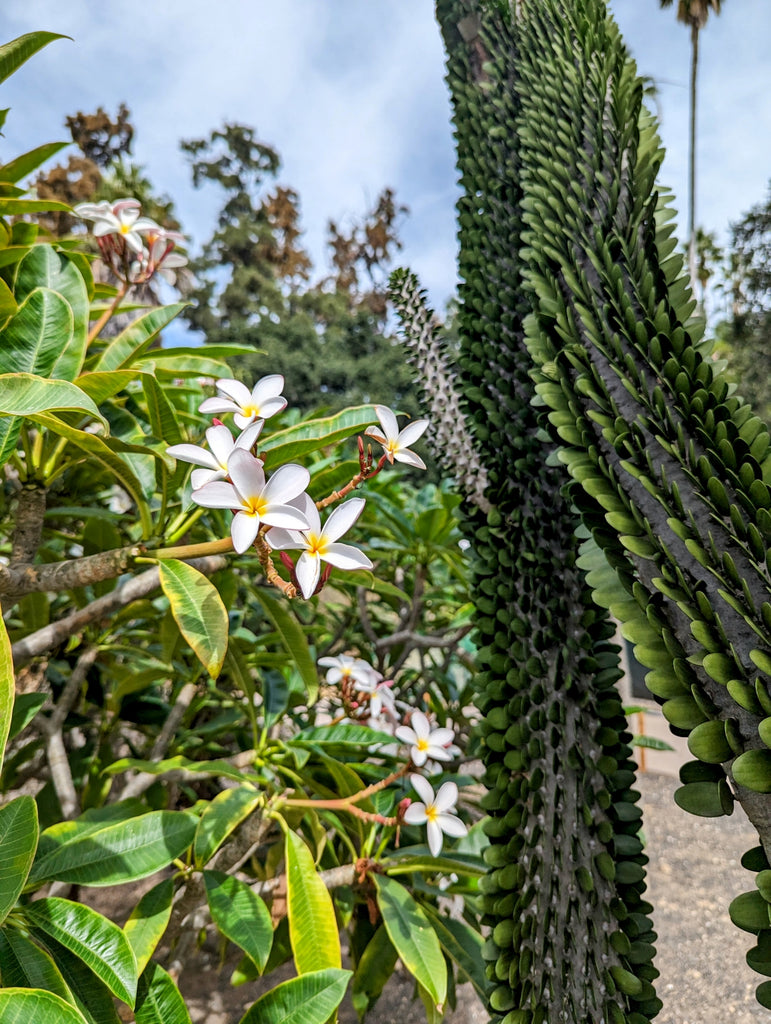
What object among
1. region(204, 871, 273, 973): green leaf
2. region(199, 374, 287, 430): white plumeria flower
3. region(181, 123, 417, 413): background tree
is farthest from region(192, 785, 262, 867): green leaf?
region(181, 123, 417, 413): background tree

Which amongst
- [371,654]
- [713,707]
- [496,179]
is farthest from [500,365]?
Result: [371,654]

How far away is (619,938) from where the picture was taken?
555 millimetres

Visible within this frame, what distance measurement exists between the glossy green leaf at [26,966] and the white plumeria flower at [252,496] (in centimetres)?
40

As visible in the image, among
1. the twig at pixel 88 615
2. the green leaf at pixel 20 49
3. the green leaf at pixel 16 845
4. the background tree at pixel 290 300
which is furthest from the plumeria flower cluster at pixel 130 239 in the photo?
the background tree at pixel 290 300

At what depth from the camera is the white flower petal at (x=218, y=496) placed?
443 mm

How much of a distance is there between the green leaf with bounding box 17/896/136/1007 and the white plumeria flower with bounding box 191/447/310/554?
1.20 ft

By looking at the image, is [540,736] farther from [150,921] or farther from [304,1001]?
[150,921]

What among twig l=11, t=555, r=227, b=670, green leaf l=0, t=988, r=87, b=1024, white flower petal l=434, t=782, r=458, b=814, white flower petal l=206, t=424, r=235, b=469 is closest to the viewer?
green leaf l=0, t=988, r=87, b=1024

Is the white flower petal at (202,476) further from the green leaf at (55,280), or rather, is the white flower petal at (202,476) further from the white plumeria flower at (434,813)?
the white plumeria flower at (434,813)

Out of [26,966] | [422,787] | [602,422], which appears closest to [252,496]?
[602,422]

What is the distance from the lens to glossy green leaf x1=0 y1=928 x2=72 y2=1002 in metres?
0.48

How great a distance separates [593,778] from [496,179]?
79 centimetres

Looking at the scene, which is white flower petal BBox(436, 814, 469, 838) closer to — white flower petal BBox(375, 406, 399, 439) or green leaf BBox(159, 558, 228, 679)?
green leaf BBox(159, 558, 228, 679)

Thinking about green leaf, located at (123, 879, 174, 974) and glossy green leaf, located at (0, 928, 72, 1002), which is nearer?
glossy green leaf, located at (0, 928, 72, 1002)
